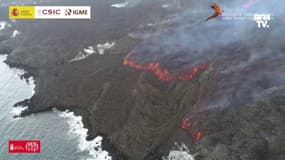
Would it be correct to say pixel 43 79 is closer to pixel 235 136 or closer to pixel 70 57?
pixel 70 57

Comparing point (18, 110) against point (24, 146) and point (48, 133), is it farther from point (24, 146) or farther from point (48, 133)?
point (24, 146)

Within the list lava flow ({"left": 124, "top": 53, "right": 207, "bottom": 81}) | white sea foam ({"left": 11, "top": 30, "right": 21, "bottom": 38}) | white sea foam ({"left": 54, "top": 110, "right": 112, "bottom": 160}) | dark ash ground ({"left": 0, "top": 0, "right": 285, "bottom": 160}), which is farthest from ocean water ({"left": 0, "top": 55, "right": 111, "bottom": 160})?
white sea foam ({"left": 11, "top": 30, "right": 21, "bottom": 38})

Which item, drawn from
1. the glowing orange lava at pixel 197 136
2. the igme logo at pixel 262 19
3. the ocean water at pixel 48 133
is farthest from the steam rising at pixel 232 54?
the ocean water at pixel 48 133

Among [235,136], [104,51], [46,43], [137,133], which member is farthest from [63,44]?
[235,136]

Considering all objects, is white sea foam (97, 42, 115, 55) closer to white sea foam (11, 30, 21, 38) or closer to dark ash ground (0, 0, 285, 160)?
dark ash ground (0, 0, 285, 160)

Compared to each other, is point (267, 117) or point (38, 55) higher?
point (267, 117)

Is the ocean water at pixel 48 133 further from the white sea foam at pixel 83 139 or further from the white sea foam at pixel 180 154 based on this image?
the white sea foam at pixel 180 154
